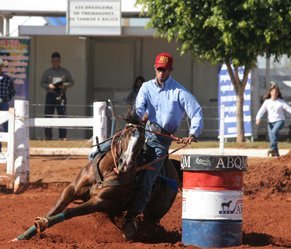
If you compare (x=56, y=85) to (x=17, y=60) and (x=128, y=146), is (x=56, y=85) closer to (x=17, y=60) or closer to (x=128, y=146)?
(x=17, y=60)

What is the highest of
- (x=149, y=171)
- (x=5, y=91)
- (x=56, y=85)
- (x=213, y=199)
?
(x=56, y=85)

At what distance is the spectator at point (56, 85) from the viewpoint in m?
21.5

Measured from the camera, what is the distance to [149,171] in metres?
9.05

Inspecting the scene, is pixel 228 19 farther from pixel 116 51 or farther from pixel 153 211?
pixel 153 211

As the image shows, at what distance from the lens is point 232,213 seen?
8.57 meters

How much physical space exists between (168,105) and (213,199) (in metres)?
1.25

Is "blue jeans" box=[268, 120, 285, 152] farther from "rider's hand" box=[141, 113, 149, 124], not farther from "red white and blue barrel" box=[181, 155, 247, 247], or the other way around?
"red white and blue barrel" box=[181, 155, 247, 247]

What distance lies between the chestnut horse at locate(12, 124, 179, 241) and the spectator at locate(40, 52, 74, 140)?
1255cm

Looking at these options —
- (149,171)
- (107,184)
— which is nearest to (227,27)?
(149,171)

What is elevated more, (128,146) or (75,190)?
(128,146)

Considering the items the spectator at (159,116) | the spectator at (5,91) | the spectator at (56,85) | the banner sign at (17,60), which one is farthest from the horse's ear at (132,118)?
the banner sign at (17,60)

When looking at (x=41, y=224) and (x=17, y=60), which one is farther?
(x=17, y=60)

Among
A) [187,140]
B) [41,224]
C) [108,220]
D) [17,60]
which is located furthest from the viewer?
[17,60]

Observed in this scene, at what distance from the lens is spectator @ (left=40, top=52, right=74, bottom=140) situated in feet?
70.6
